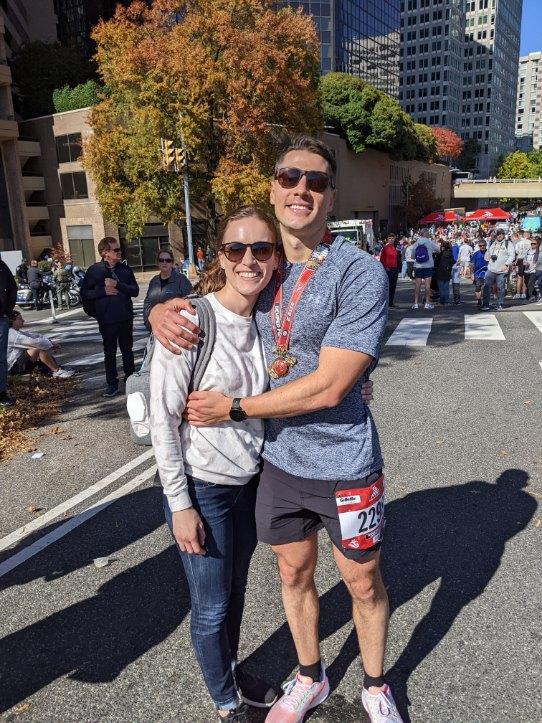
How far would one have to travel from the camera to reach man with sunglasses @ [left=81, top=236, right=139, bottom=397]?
7230 millimetres

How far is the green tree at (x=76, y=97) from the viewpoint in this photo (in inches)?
1412

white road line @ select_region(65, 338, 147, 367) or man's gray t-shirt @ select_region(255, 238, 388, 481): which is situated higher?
man's gray t-shirt @ select_region(255, 238, 388, 481)

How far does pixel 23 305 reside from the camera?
19938mm

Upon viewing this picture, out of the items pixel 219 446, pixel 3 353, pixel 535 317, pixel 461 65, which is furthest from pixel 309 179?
pixel 461 65

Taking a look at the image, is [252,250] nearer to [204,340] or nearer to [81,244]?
[204,340]

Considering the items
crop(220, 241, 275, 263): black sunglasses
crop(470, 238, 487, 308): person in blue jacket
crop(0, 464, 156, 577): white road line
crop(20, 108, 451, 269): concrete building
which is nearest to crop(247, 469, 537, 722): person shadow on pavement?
crop(0, 464, 156, 577): white road line

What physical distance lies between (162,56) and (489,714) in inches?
1055

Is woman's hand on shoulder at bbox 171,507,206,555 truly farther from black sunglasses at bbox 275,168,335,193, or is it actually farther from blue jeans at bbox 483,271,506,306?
blue jeans at bbox 483,271,506,306

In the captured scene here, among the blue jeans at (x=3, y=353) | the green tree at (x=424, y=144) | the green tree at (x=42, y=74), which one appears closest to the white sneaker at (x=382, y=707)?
the blue jeans at (x=3, y=353)

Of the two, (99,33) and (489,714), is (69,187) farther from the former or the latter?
(489,714)

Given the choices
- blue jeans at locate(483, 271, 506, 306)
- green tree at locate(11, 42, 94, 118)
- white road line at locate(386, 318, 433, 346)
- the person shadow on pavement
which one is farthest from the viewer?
green tree at locate(11, 42, 94, 118)

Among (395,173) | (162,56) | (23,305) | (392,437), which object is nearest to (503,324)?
(392,437)

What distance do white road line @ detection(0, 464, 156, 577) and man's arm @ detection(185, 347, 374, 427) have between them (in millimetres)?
2352

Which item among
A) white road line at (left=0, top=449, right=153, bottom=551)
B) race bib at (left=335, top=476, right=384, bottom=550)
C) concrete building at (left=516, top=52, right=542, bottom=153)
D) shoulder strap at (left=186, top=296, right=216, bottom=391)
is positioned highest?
concrete building at (left=516, top=52, right=542, bottom=153)
